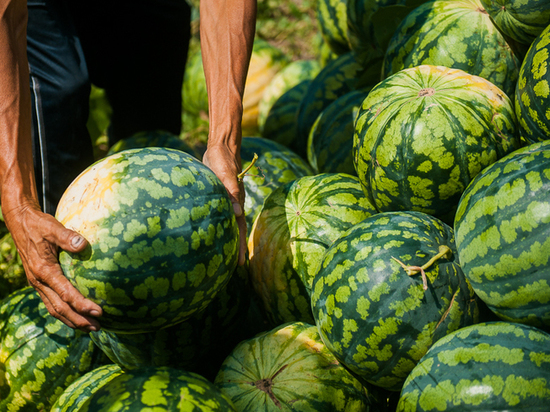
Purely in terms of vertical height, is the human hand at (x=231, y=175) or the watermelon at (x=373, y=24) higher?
the watermelon at (x=373, y=24)

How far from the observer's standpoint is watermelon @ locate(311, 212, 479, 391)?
1.59m

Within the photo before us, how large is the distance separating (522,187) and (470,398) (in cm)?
63

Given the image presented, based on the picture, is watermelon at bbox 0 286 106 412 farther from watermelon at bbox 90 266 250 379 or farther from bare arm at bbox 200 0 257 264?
bare arm at bbox 200 0 257 264

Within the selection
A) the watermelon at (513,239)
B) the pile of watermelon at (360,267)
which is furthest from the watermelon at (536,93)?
the watermelon at (513,239)

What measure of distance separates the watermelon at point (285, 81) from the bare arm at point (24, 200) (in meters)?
2.71

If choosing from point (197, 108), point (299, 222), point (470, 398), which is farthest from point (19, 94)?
point (197, 108)

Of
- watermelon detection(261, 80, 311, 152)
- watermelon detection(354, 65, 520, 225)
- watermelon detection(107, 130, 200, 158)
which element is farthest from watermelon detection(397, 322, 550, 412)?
watermelon detection(261, 80, 311, 152)

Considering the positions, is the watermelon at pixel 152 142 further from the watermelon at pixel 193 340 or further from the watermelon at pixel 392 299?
the watermelon at pixel 392 299

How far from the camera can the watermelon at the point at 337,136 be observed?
2854 mm

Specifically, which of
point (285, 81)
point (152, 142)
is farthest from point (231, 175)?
point (285, 81)

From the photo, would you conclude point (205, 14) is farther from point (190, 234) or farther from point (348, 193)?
point (190, 234)

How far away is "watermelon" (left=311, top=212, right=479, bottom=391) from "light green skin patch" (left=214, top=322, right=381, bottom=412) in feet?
0.25

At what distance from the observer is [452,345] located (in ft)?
4.89

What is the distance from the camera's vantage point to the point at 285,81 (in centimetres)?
450
